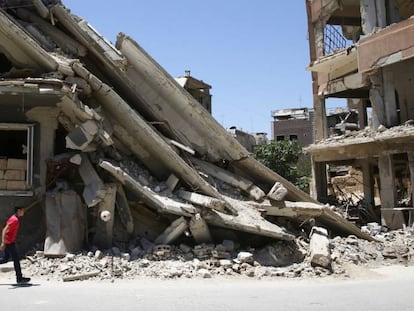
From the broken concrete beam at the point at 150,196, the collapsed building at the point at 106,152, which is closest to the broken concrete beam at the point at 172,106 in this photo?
the collapsed building at the point at 106,152

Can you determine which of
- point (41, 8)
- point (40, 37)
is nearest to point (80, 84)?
point (40, 37)

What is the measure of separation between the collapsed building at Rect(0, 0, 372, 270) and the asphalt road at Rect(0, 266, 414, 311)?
76.4 inches

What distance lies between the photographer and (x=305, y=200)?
13.6 metres

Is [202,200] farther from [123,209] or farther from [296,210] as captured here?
[296,210]

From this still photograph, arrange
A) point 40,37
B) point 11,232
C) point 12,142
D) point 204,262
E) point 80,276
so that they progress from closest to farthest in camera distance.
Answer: point 11,232 < point 80,276 < point 204,262 < point 40,37 < point 12,142

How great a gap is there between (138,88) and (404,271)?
779cm

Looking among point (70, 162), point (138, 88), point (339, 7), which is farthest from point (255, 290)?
point (339, 7)

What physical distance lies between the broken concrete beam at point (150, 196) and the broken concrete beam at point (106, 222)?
29 centimetres

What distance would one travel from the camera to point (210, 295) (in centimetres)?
756

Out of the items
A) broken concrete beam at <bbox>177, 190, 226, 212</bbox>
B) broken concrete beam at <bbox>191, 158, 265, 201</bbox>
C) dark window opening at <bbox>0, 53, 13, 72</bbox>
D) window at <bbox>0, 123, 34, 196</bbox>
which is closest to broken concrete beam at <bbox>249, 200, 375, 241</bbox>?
broken concrete beam at <bbox>191, 158, 265, 201</bbox>

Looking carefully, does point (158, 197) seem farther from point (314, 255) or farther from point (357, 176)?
point (357, 176)

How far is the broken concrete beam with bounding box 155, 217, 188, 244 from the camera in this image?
35.4 feet

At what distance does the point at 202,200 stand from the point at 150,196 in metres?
1.18

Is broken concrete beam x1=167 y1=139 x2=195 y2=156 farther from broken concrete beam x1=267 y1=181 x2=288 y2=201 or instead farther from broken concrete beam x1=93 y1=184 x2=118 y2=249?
broken concrete beam x1=267 y1=181 x2=288 y2=201
